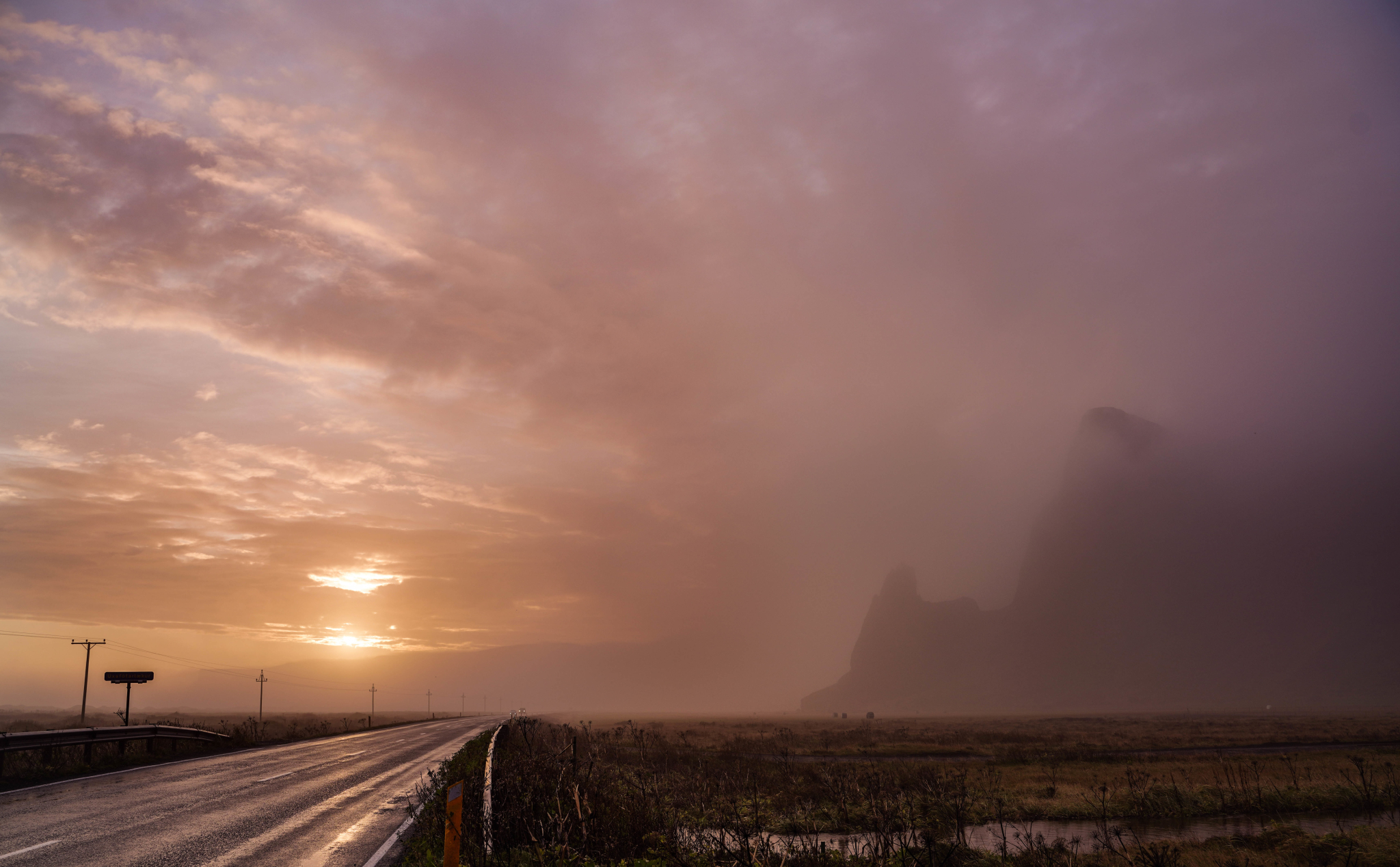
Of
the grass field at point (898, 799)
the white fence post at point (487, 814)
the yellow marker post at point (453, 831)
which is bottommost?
the grass field at point (898, 799)

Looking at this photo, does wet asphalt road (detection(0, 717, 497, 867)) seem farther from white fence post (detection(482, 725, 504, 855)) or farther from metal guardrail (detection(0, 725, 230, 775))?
metal guardrail (detection(0, 725, 230, 775))

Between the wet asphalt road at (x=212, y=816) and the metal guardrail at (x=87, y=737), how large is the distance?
2.10m

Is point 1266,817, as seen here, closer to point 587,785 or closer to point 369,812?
point 587,785

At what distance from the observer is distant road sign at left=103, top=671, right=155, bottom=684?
1544 inches

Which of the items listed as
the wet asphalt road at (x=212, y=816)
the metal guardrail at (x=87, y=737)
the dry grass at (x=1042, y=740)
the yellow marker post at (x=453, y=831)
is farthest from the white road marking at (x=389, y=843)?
the dry grass at (x=1042, y=740)

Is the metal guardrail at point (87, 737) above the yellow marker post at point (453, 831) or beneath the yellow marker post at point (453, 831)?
beneath

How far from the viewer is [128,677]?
39688 millimetres

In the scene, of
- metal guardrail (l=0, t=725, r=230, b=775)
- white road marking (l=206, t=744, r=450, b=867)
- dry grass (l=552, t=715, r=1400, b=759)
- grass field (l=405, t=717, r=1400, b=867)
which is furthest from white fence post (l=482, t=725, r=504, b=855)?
dry grass (l=552, t=715, r=1400, b=759)

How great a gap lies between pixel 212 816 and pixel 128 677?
34.8 m

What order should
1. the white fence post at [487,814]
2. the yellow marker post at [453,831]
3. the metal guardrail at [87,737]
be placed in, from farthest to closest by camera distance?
the metal guardrail at [87,737]
the white fence post at [487,814]
the yellow marker post at [453,831]

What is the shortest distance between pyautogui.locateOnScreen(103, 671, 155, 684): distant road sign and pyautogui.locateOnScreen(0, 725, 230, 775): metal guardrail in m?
13.9

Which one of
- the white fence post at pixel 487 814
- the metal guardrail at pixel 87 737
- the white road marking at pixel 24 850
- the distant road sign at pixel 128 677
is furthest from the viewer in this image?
the distant road sign at pixel 128 677

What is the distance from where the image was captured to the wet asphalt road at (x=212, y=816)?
10344 mm

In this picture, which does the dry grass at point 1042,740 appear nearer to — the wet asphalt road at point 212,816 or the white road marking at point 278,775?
the white road marking at point 278,775
